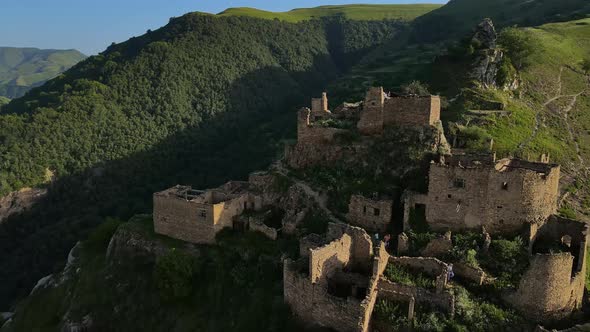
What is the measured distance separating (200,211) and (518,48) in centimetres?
6386

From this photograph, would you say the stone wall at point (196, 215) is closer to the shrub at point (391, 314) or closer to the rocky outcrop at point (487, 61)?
the shrub at point (391, 314)

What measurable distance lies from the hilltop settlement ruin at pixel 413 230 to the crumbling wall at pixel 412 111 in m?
0.09

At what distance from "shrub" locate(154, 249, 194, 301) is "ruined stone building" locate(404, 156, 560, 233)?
18605 millimetres

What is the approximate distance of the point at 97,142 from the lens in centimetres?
13175

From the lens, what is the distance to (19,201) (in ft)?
383

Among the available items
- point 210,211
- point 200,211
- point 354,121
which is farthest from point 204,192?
point 354,121

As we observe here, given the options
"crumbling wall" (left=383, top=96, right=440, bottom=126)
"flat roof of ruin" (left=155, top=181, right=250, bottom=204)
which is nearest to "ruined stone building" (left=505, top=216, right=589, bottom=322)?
"crumbling wall" (left=383, top=96, right=440, bottom=126)

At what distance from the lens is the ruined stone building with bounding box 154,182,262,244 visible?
46094 mm

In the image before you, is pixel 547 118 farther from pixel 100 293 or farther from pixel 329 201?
pixel 100 293

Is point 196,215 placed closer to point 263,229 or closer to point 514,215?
point 263,229

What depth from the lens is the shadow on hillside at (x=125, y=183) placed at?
340ft

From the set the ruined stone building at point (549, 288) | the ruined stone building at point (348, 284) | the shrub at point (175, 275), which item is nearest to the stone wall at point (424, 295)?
the ruined stone building at point (348, 284)

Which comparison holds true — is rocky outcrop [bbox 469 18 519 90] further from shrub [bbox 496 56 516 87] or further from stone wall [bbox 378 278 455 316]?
stone wall [bbox 378 278 455 316]

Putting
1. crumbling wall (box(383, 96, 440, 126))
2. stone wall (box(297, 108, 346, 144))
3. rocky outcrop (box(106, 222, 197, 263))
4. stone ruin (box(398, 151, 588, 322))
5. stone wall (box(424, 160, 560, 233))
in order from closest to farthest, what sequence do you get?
stone ruin (box(398, 151, 588, 322)) → stone wall (box(424, 160, 560, 233)) → crumbling wall (box(383, 96, 440, 126)) → stone wall (box(297, 108, 346, 144)) → rocky outcrop (box(106, 222, 197, 263))
